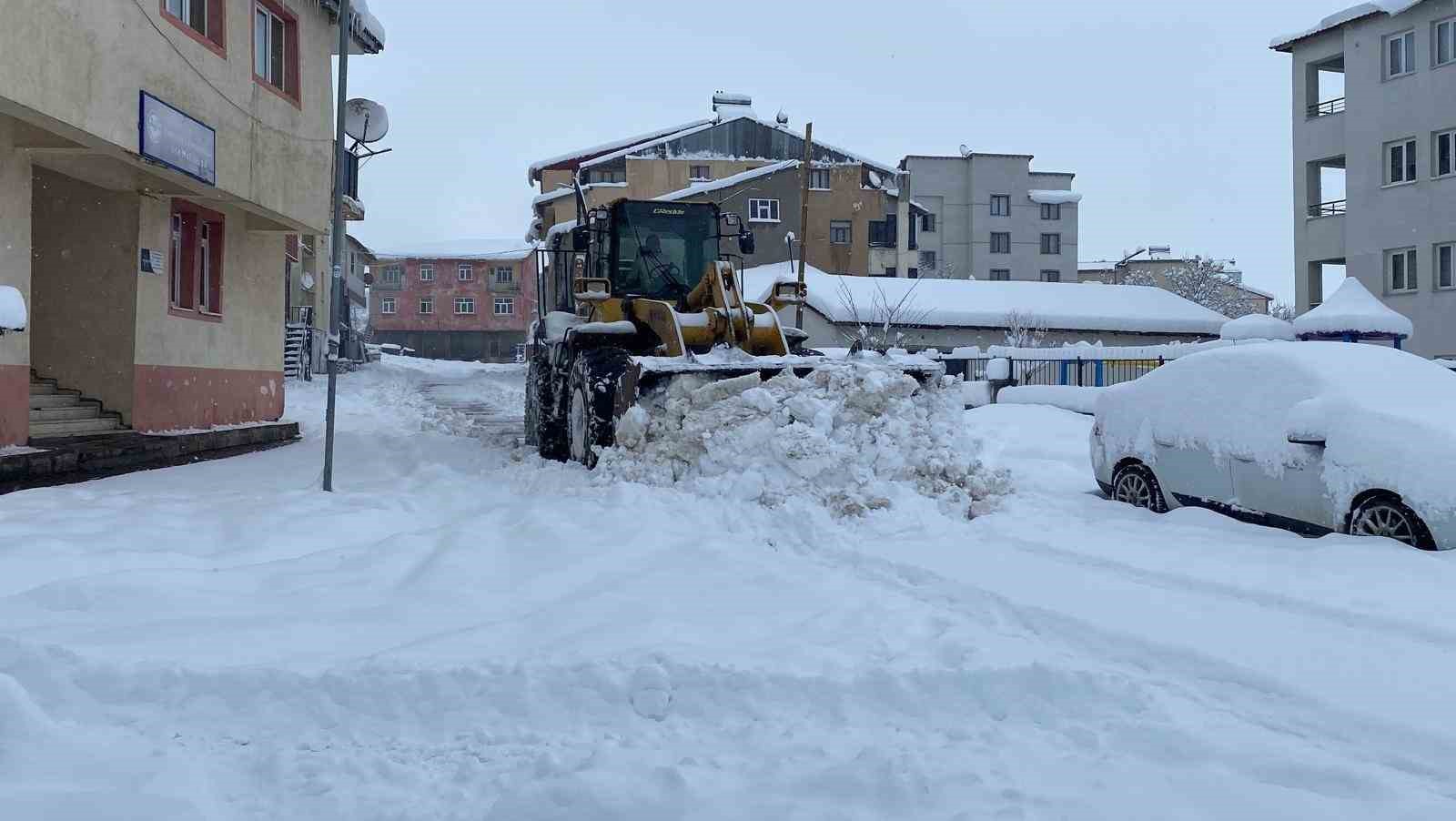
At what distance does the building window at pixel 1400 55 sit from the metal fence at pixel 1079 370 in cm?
1158

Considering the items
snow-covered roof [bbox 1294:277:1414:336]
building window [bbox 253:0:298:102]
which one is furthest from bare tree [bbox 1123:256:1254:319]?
building window [bbox 253:0:298:102]

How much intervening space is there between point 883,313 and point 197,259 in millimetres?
24213

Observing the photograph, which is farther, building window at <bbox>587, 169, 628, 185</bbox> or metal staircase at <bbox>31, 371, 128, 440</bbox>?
building window at <bbox>587, 169, 628, 185</bbox>

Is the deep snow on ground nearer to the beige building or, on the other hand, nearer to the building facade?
the beige building

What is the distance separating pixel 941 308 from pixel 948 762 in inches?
1367

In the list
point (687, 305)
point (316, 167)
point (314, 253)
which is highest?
point (314, 253)

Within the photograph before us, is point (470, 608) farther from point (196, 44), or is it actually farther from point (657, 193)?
point (657, 193)

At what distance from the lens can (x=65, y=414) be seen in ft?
41.6

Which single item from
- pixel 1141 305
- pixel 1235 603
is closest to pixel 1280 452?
pixel 1235 603

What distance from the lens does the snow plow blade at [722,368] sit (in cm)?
1024

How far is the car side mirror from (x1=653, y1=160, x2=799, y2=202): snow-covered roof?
30811 mm

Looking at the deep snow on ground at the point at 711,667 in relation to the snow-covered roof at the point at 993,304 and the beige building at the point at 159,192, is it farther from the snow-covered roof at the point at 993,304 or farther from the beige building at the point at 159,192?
the snow-covered roof at the point at 993,304

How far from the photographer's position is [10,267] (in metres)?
10.6

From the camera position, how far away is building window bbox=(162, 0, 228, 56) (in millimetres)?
13170
